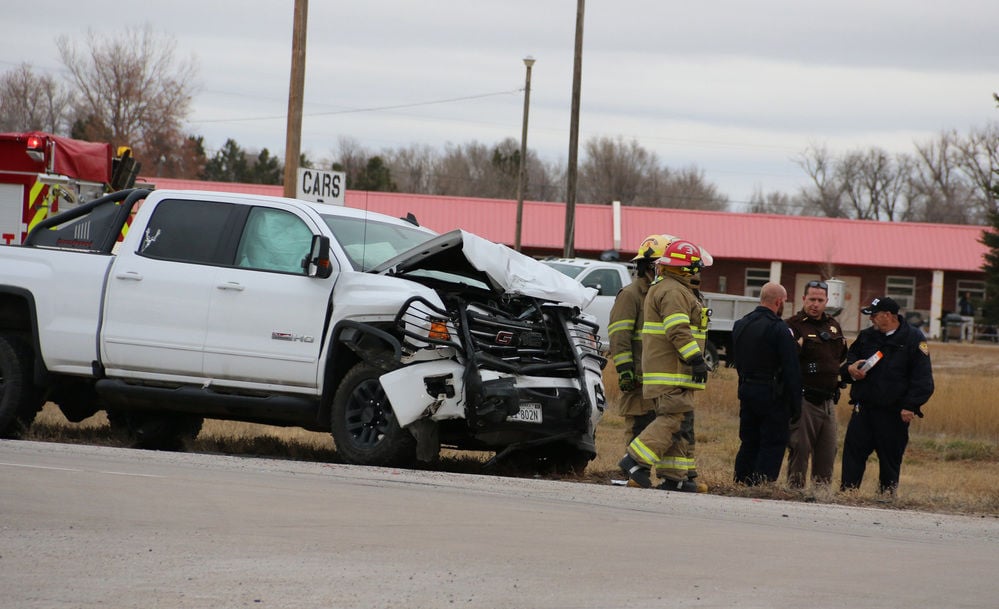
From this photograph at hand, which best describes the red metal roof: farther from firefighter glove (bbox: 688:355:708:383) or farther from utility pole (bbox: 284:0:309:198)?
firefighter glove (bbox: 688:355:708:383)

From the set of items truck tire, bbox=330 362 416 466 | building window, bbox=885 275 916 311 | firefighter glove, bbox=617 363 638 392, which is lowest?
truck tire, bbox=330 362 416 466

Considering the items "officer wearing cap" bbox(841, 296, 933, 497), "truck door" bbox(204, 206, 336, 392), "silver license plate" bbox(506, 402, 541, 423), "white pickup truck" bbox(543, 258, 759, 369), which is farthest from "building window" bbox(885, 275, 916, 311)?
"truck door" bbox(204, 206, 336, 392)

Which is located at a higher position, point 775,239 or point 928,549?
point 775,239

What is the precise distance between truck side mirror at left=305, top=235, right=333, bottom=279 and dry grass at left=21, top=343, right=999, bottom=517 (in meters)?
1.85

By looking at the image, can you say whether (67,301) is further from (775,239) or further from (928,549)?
(775,239)

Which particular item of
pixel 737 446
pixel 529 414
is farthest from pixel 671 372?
pixel 737 446

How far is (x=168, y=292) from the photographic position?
10.1m

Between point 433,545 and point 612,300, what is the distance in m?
15.3

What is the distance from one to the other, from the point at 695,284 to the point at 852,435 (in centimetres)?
205

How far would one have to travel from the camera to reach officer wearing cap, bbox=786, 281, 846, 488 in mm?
10750

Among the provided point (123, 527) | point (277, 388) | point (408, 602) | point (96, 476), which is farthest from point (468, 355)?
point (408, 602)

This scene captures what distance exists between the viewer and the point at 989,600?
5816 mm

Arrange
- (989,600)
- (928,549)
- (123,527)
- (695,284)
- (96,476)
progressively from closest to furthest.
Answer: (989,600)
(123,527)
(928,549)
(96,476)
(695,284)

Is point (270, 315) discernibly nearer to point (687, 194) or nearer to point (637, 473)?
point (637, 473)
